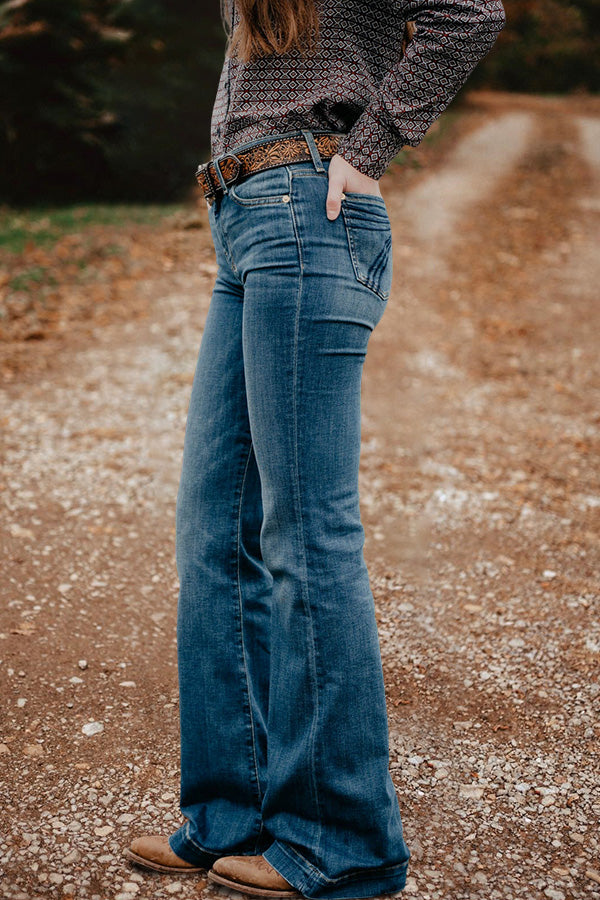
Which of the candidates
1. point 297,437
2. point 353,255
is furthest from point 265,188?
Result: point 297,437

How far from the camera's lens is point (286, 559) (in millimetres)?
1577

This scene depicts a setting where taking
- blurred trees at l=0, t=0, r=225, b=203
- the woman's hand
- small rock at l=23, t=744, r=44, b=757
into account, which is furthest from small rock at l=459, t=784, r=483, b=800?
blurred trees at l=0, t=0, r=225, b=203

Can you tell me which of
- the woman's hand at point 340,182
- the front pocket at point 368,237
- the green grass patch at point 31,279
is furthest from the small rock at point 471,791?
the green grass patch at point 31,279

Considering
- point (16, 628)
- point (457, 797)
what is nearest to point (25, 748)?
point (16, 628)

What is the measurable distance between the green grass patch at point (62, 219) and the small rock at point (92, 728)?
5.52m

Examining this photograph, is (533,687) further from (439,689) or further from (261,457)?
(261,457)

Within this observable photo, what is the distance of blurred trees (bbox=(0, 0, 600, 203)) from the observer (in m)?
7.79

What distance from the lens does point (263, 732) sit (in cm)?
179

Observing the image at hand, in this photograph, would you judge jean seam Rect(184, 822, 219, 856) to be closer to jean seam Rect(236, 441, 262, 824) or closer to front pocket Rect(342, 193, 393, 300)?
jean seam Rect(236, 441, 262, 824)

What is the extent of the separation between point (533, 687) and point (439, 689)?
0.96 feet

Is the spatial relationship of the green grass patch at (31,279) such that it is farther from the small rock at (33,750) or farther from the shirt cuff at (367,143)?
the shirt cuff at (367,143)

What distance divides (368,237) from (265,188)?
205mm

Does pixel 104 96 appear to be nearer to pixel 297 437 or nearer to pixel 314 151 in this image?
pixel 314 151

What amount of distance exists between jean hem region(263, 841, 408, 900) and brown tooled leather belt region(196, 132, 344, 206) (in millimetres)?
1297
